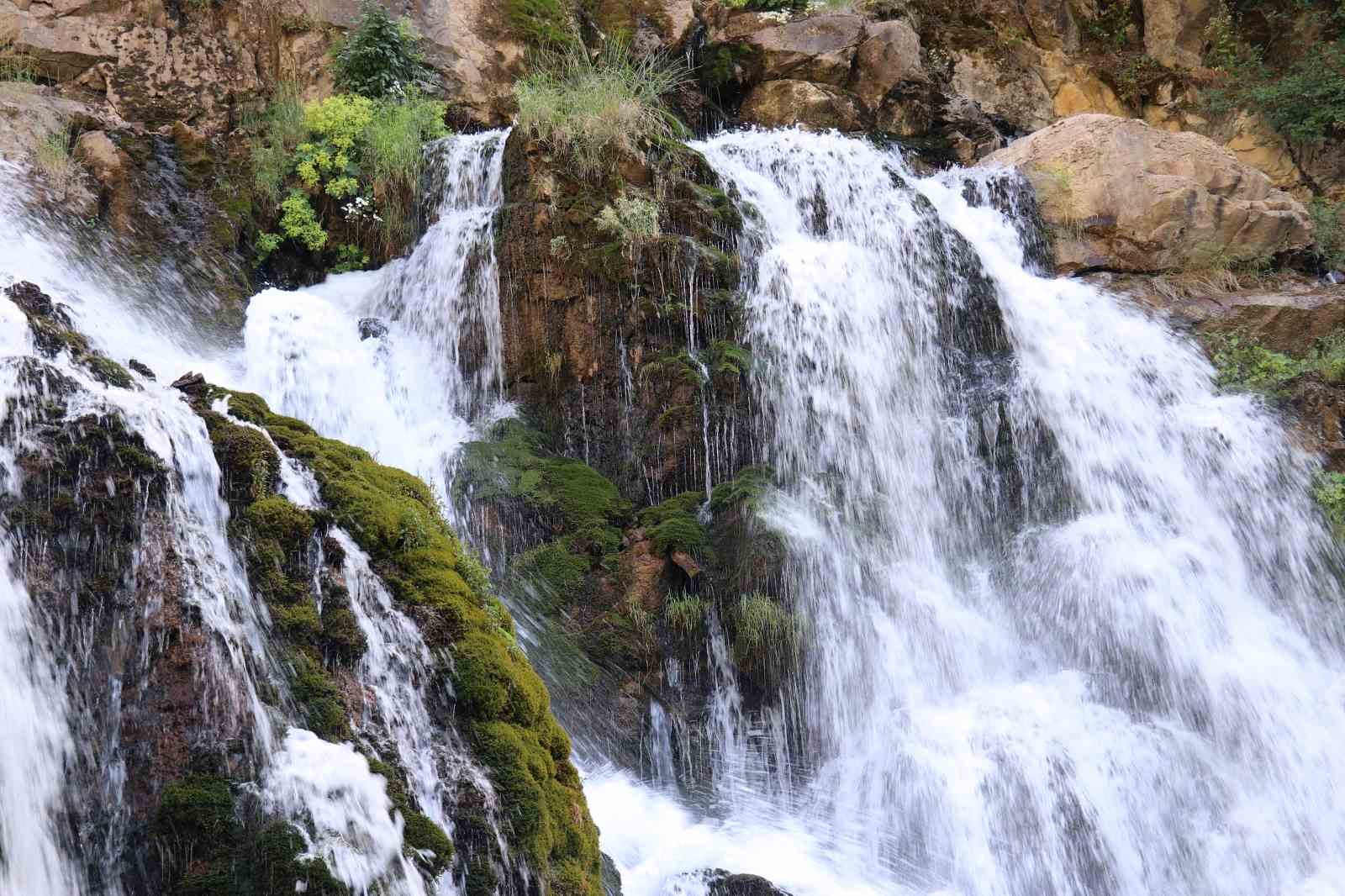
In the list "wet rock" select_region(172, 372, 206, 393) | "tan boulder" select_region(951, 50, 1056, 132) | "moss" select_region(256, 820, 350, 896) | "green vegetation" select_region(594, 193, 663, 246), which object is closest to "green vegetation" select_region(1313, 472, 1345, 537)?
"green vegetation" select_region(594, 193, 663, 246)

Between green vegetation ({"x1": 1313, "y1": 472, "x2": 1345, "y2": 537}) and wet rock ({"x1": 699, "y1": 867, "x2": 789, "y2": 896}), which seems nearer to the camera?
wet rock ({"x1": 699, "y1": 867, "x2": 789, "y2": 896})

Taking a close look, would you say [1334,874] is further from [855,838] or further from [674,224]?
[674,224]

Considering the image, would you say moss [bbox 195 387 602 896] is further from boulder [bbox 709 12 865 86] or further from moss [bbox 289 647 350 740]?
boulder [bbox 709 12 865 86]

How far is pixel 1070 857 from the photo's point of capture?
6.38 metres

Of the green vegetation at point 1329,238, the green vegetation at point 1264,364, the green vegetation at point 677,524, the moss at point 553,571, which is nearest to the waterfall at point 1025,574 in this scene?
the green vegetation at point 1264,364

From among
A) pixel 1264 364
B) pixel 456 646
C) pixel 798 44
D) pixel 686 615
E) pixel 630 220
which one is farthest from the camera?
pixel 798 44

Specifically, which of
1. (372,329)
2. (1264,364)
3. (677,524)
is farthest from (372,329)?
(1264,364)

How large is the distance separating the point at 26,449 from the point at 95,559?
0.55 meters

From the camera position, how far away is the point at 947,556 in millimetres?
8609

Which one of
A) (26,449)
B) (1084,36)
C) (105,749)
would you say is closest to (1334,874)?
(105,749)

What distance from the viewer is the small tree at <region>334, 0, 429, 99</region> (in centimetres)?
1155

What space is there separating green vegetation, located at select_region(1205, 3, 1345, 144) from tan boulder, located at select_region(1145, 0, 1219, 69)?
8.8 inches

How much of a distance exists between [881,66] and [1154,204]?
4.26m

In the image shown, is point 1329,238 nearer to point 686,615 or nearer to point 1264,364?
point 1264,364
